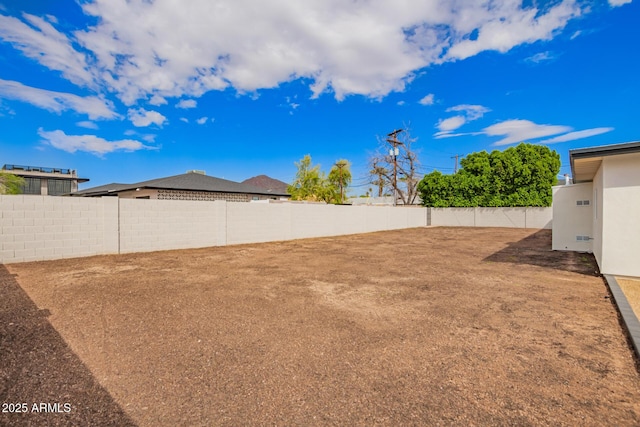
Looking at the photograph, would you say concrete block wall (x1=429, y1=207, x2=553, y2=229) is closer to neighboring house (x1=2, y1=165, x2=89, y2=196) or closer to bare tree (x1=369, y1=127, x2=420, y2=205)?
bare tree (x1=369, y1=127, x2=420, y2=205)

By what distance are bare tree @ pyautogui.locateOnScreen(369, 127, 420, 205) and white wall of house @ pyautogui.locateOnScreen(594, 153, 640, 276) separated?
21702 mm

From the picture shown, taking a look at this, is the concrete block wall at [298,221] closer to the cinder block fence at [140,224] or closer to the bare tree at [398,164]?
Result: the cinder block fence at [140,224]

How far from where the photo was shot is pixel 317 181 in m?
33.2

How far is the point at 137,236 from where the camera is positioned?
29.9ft

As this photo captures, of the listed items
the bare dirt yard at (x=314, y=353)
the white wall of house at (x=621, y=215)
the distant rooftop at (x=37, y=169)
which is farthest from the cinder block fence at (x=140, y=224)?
the distant rooftop at (x=37, y=169)

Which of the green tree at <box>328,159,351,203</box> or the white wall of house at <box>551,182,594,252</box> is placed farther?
the green tree at <box>328,159,351,203</box>

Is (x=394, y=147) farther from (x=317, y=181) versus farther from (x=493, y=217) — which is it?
(x=493, y=217)

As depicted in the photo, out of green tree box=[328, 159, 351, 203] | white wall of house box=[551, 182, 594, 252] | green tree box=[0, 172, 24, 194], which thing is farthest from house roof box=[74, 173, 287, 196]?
white wall of house box=[551, 182, 594, 252]

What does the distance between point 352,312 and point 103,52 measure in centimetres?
1351

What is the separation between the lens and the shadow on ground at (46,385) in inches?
70.5

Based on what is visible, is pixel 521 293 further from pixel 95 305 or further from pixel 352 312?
pixel 95 305

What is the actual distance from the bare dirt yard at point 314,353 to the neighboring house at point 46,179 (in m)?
39.0

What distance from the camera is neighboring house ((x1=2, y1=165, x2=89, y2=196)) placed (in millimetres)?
32125

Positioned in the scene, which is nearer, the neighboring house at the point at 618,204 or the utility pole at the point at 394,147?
the neighboring house at the point at 618,204
